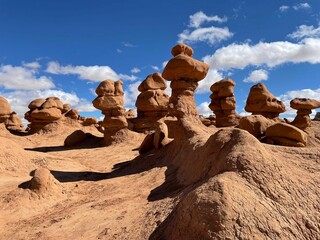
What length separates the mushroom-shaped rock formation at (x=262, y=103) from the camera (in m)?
16.9

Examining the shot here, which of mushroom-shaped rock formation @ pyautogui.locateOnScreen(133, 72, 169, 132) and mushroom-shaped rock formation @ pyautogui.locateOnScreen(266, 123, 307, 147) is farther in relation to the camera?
mushroom-shaped rock formation @ pyautogui.locateOnScreen(133, 72, 169, 132)

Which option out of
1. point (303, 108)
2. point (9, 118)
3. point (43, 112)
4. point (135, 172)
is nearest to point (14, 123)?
point (9, 118)

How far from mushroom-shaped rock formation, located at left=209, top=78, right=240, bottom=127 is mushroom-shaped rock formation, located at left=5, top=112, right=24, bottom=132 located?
17327 mm

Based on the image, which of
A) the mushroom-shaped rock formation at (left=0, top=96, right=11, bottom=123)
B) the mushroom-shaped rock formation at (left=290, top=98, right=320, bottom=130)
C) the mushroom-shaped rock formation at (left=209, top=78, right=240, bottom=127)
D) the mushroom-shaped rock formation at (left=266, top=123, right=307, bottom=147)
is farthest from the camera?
the mushroom-shaped rock formation at (left=0, top=96, right=11, bottom=123)

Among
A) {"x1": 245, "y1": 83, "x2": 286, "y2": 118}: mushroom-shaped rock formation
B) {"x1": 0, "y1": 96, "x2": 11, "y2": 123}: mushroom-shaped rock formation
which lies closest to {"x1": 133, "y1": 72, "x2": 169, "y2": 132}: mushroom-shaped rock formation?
{"x1": 245, "y1": 83, "x2": 286, "y2": 118}: mushroom-shaped rock formation

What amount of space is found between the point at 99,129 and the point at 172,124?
53.6ft

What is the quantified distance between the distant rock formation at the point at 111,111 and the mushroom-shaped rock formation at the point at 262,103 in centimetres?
746

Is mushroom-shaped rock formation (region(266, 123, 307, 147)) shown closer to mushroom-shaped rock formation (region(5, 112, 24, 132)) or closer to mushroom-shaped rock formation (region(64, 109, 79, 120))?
mushroom-shaped rock formation (region(64, 109, 79, 120))

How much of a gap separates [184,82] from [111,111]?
7.61m

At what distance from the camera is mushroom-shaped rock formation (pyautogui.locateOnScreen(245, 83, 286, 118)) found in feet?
55.4

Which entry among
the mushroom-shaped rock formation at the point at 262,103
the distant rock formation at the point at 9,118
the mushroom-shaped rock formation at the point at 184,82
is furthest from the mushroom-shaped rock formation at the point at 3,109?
the mushroom-shaped rock formation at the point at 262,103

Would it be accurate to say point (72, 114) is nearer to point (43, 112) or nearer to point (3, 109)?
point (43, 112)

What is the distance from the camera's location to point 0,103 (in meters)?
21.0

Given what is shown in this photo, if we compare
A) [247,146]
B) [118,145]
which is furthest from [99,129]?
[247,146]
